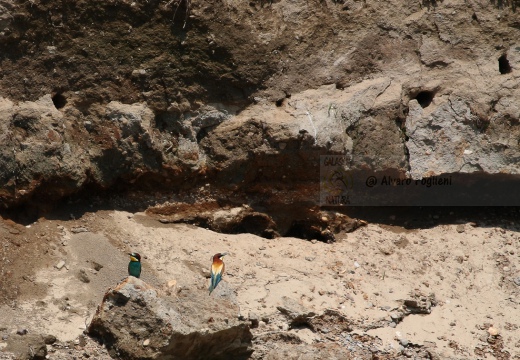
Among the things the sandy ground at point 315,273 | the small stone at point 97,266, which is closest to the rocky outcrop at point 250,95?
the sandy ground at point 315,273

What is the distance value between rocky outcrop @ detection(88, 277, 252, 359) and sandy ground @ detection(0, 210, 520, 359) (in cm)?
28

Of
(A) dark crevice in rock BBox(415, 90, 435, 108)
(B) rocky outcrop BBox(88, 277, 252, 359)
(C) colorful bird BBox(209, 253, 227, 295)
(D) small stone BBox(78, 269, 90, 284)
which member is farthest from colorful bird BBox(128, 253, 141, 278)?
(A) dark crevice in rock BBox(415, 90, 435, 108)

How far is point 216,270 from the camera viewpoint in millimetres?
8133

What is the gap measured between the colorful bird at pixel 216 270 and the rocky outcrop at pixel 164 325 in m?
0.63

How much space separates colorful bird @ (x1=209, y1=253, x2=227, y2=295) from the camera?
7.88 m

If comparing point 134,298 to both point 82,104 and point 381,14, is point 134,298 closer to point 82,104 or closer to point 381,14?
point 82,104

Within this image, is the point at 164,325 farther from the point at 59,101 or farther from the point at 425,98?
the point at 425,98

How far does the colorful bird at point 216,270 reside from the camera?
7.88 metres

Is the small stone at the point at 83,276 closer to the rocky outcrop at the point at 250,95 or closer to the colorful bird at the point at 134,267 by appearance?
the colorful bird at the point at 134,267

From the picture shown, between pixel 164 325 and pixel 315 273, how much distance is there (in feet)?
6.98

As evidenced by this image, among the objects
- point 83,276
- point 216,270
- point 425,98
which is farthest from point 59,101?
point 425,98

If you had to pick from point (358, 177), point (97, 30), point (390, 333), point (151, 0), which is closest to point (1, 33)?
point (97, 30)

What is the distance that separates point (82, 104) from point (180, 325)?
9.23 feet

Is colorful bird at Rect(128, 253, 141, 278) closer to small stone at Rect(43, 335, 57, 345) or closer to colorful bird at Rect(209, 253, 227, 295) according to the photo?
colorful bird at Rect(209, 253, 227, 295)
